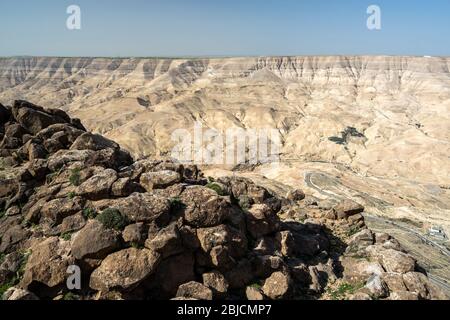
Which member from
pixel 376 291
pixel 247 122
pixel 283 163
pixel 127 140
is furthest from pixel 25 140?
pixel 247 122

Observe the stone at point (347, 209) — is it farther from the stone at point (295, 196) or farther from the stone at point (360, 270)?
the stone at point (360, 270)

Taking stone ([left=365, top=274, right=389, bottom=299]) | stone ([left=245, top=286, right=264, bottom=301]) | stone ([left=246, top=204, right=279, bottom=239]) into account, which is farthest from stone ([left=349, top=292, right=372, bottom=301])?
stone ([left=246, top=204, right=279, bottom=239])

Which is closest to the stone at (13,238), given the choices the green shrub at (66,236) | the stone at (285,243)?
the green shrub at (66,236)

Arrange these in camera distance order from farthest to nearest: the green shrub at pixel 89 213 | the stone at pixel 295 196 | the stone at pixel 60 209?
the stone at pixel 295 196, the stone at pixel 60 209, the green shrub at pixel 89 213

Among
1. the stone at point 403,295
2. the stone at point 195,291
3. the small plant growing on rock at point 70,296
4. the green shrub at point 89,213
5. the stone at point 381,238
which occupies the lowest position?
the stone at point 403,295

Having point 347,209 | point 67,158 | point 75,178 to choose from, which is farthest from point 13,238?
point 347,209

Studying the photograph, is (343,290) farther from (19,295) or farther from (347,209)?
A: (19,295)
